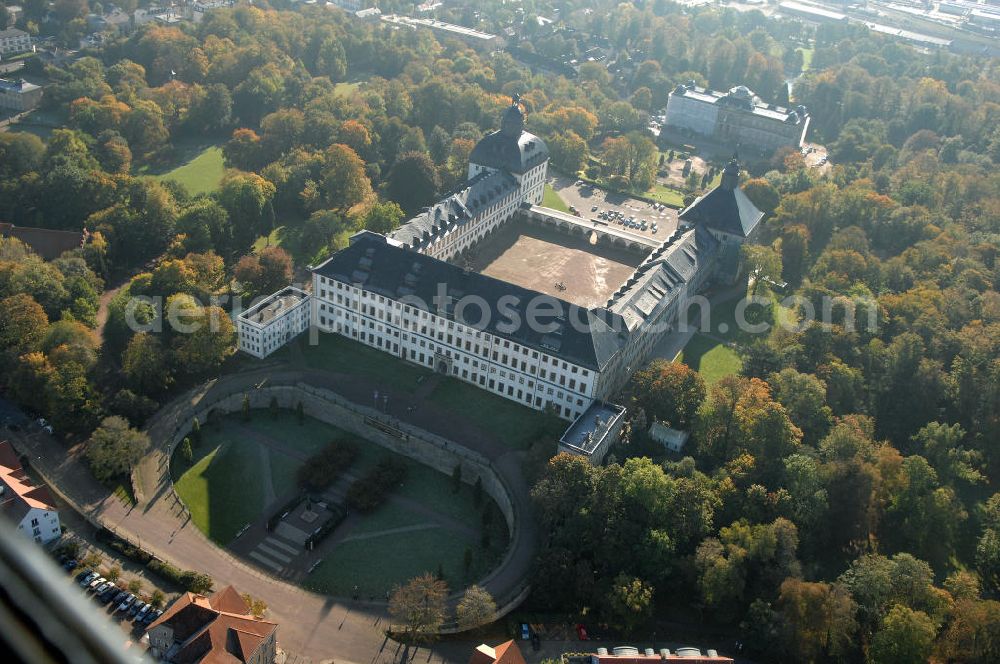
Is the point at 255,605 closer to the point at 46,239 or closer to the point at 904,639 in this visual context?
the point at 904,639

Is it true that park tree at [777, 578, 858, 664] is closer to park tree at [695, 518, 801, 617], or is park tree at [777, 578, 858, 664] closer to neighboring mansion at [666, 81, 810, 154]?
park tree at [695, 518, 801, 617]

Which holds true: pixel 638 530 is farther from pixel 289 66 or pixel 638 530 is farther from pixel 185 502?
pixel 289 66

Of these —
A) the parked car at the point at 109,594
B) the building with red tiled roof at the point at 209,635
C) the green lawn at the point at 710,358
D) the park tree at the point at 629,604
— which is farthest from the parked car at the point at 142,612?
the green lawn at the point at 710,358

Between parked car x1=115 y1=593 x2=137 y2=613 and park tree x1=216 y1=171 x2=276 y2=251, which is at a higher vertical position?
park tree x1=216 y1=171 x2=276 y2=251

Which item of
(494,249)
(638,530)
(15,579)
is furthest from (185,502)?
(15,579)

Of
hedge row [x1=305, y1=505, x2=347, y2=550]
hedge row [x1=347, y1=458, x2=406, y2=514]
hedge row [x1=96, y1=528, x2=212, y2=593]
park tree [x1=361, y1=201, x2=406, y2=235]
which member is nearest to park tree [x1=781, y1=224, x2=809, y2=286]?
park tree [x1=361, y1=201, x2=406, y2=235]

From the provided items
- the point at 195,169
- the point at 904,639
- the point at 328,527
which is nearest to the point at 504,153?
the point at 195,169
